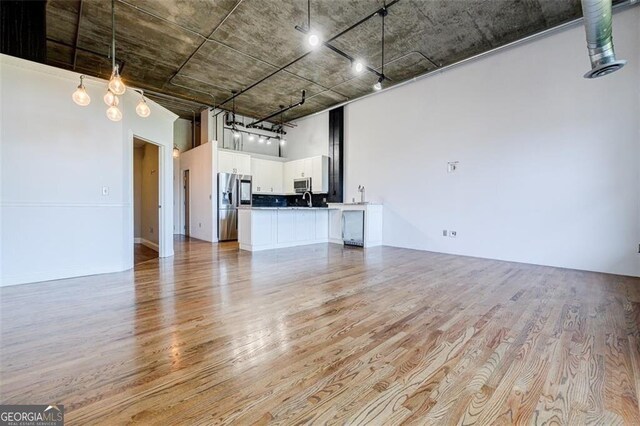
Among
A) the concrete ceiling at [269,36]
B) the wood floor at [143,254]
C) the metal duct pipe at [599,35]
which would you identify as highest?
the concrete ceiling at [269,36]

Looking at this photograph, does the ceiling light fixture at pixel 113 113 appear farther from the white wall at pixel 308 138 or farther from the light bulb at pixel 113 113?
the white wall at pixel 308 138

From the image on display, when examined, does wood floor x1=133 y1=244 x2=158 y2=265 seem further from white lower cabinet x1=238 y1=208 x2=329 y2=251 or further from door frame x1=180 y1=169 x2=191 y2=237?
door frame x1=180 y1=169 x2=191 y2=237

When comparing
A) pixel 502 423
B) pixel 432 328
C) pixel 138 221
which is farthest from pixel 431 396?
pixel 138 221

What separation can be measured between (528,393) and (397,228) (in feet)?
16.6

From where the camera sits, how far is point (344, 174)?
767cm

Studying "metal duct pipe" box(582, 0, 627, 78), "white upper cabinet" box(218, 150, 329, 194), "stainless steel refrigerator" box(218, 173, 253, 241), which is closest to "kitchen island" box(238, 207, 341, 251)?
"white upper cabinet" box(218, 150, 329, 194)

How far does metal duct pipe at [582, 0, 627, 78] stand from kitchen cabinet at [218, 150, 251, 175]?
281 inches

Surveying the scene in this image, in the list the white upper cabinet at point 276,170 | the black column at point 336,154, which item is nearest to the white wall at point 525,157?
the black column at point 336,154

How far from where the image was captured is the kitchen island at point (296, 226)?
6.00 m

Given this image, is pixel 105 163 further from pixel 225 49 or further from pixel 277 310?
pixel 277 310

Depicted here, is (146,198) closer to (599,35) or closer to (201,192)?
(201,192)

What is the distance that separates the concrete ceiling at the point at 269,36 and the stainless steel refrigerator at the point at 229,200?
2.36 metres

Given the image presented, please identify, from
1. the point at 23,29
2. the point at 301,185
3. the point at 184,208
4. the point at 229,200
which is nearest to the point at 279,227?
the point at 229,200

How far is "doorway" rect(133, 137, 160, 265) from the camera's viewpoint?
6.23m
